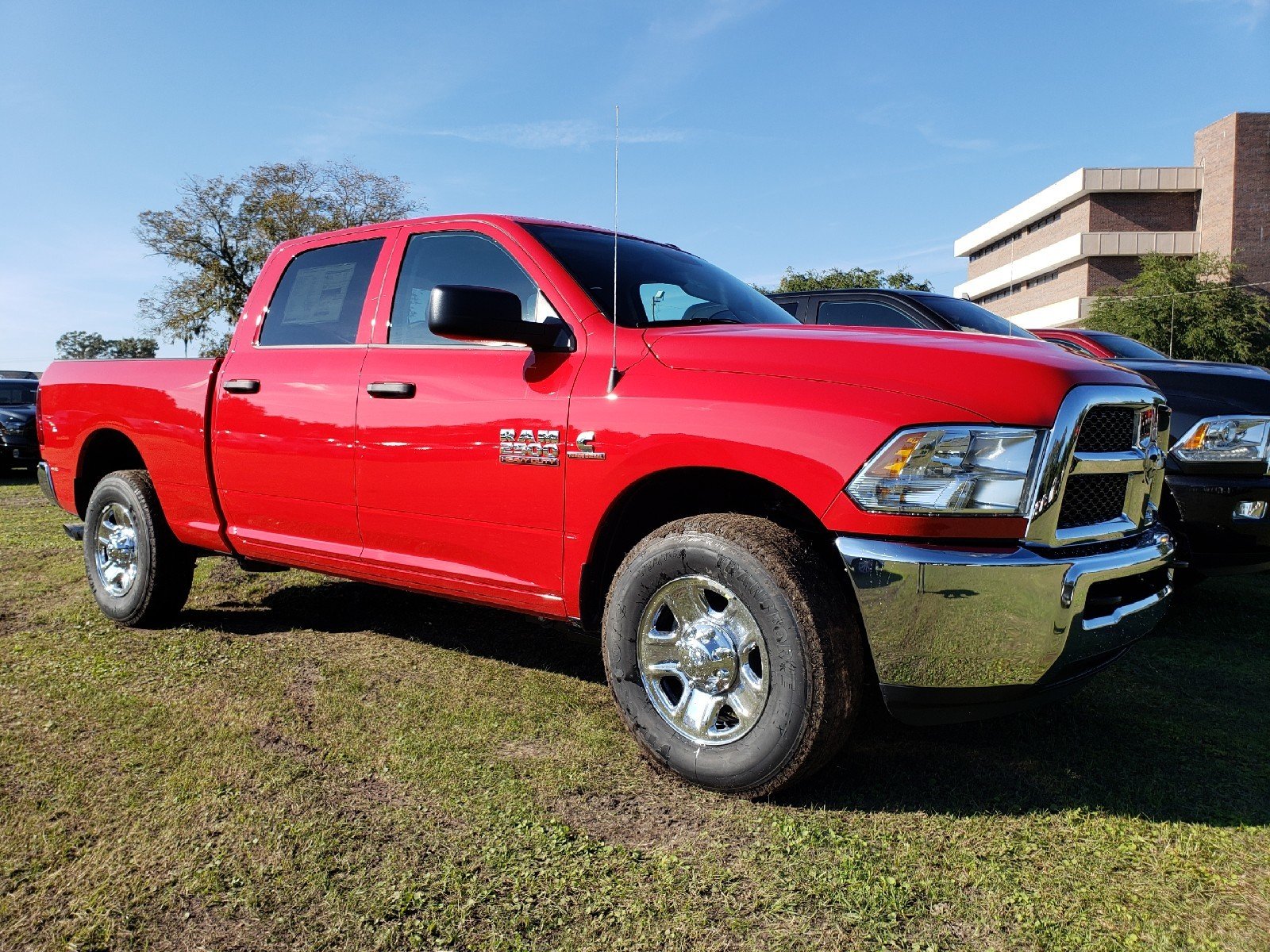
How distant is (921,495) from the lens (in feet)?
8.33

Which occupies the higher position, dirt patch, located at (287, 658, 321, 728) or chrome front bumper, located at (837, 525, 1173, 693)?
chrome front bumper, located at (837, 525, 1173, 693)

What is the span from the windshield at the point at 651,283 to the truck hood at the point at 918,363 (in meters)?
0.41

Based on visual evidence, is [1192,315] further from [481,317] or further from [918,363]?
[481,317]

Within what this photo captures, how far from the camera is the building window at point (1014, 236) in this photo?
65.3 meters

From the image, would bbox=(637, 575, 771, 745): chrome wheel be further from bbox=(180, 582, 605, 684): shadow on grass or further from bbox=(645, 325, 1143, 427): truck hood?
bbox=(180, 582, 605, 684): shadow on grass

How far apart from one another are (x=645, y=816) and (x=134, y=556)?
3.45 meters

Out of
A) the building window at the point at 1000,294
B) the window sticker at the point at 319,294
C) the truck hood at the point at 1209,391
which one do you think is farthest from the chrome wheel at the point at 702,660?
the building window at the point at 1000,294

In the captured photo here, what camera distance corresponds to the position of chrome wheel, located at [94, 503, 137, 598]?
4.93 m

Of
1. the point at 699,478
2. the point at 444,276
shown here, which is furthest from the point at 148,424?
the point at 699,478

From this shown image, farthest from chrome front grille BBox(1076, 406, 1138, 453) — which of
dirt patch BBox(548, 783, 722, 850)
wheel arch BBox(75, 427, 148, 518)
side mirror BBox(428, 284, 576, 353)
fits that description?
wheel arch BBox(75, 427, 148, 518)

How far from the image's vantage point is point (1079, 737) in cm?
338

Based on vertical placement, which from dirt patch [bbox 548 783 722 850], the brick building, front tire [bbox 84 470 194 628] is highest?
the brick building

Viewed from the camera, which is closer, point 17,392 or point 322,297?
point 322,297

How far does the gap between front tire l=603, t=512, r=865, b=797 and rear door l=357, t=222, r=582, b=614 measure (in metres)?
0.45
